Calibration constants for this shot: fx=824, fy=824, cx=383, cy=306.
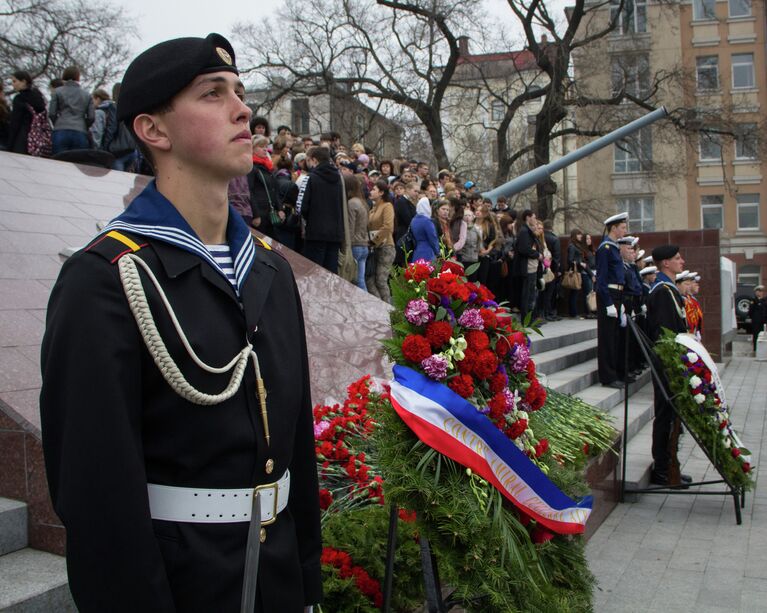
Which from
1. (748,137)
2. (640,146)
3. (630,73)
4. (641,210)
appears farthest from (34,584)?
(641,210)

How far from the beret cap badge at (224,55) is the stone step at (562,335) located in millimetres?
7318

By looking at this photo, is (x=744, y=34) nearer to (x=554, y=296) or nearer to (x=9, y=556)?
(x=554, y=296)

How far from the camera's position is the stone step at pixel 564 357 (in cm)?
950

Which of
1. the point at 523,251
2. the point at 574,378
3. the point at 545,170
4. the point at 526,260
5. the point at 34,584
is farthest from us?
the point at 545,170

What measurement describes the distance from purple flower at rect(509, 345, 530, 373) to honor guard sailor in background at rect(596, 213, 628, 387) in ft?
22.8

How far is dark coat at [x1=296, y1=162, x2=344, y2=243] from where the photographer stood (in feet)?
30.2

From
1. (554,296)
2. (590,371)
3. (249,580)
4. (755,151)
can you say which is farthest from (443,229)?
(755,151)

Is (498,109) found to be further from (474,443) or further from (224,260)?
→ (224,260)

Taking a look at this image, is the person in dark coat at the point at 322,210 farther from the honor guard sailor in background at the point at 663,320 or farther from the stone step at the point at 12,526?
the stone step at the point at 12,526

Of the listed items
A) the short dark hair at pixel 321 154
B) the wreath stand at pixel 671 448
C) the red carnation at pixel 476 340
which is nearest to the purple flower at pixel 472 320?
the red carnation at pixel 476 340

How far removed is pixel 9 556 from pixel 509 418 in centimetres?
200

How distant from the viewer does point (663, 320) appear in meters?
7.64

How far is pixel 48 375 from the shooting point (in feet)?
5.13

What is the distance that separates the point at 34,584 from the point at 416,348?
1572 millimetres
